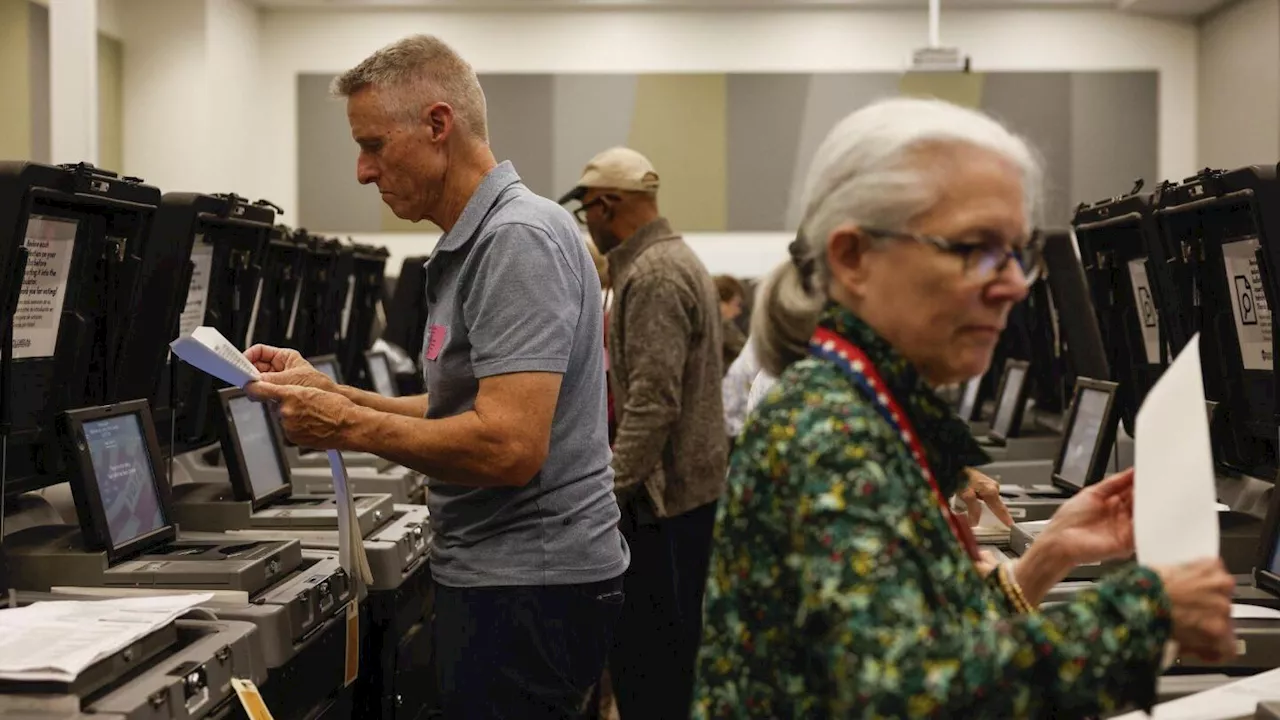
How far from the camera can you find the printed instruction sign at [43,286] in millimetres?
2270

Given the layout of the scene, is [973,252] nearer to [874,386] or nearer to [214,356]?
[874,386]

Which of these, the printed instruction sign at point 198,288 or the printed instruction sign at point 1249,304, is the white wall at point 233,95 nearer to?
the printed instruction sign at point 198,288

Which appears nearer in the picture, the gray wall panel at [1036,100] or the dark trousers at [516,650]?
the dark trousers at [516,650]

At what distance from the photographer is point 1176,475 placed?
1.09m

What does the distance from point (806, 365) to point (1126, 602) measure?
321 millimetres

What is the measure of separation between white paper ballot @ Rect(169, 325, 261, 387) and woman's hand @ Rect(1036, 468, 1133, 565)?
1216 mm

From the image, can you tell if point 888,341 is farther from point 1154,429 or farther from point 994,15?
point 994,15

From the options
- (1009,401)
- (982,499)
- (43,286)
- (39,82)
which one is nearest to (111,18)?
(39,82)

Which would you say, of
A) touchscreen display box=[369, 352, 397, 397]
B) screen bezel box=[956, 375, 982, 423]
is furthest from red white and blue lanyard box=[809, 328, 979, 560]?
screen bezel box=[956, 375, 982, 423]

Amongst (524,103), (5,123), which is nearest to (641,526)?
(5,123)

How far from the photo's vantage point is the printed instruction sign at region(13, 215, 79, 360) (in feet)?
7.45

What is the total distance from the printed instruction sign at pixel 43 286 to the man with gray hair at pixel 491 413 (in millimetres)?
539

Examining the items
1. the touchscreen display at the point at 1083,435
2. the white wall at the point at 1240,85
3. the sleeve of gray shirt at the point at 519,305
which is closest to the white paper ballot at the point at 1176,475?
the sleeve of gray shirt at the point at 519,305

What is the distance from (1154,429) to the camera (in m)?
1.12
